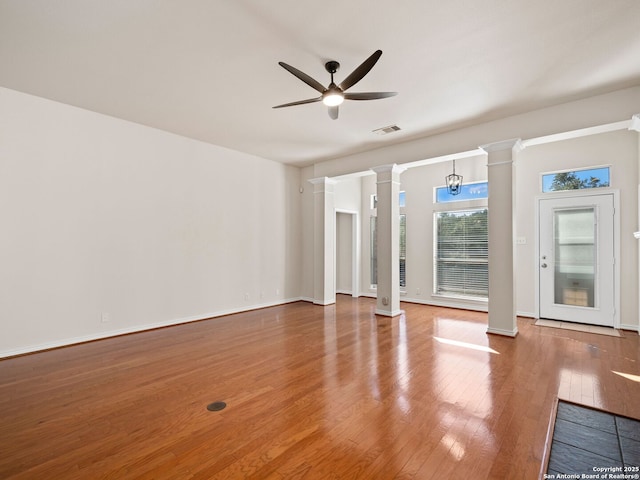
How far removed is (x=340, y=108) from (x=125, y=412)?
3983mm

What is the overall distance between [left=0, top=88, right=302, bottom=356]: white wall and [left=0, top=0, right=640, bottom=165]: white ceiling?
47 cm

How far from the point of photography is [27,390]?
286 centimetres

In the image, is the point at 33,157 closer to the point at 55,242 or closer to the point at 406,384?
the point at 55,242

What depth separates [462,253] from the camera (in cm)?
643

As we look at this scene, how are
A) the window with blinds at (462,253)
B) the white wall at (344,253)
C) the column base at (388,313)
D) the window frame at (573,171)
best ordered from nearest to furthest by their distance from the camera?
the window frame at (573,171), the column base at (388,313), the window with blinds at (462,253), the white wall at (344,253)

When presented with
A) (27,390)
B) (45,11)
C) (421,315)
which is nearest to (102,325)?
(27,390)

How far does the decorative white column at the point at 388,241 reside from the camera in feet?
18.7

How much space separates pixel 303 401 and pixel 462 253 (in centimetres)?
498

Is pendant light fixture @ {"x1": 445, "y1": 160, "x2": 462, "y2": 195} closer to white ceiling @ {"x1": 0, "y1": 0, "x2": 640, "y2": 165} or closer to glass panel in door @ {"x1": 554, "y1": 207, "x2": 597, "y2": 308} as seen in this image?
glass panel in door @ {"x1": 554, "y1": 207, "x2": 597, "y2": 308}

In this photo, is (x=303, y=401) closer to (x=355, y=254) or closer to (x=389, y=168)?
(x=389, y=168)

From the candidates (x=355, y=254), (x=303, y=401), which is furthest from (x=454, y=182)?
(x=303, y=401)

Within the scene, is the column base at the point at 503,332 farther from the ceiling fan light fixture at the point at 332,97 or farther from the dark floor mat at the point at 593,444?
the ceiling fan light fixture at the point at 332,97

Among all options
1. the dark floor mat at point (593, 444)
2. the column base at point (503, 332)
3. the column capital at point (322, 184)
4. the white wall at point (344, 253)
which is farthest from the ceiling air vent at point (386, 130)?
the dark floor mat at point (593, 444)

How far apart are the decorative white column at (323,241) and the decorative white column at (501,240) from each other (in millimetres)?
3175
